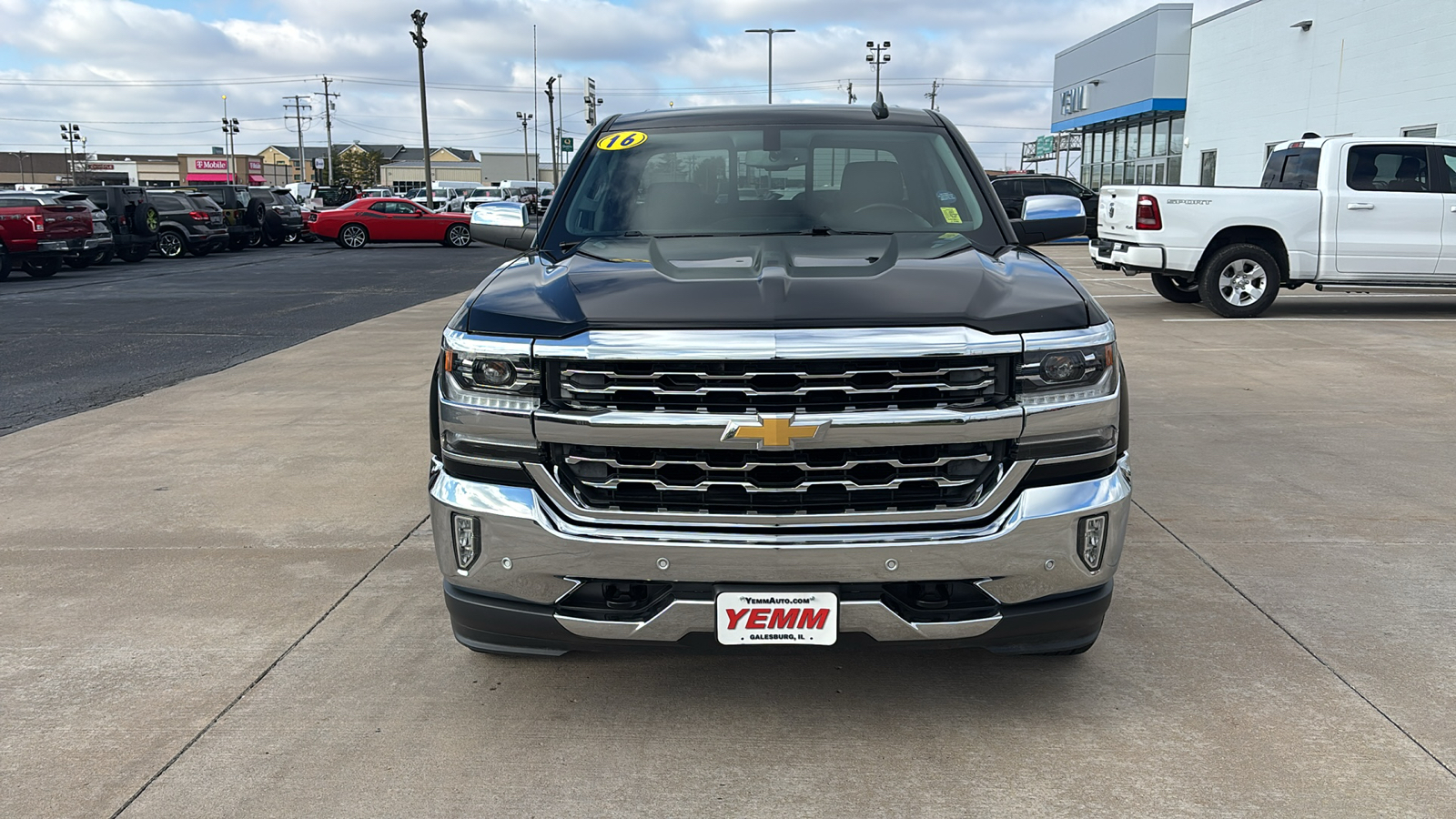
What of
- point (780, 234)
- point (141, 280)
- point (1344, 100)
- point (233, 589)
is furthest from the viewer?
point (1344, 100)

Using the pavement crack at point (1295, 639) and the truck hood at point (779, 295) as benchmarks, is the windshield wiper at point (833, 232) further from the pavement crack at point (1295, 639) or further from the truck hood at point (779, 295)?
the pavement crack at point (1295, 639)

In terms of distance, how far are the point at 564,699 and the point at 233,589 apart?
1.71 metres

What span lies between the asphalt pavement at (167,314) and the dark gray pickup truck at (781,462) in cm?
616

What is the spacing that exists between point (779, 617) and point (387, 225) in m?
34.1

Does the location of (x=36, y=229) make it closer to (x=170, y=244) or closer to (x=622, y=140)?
(x=170, y=244)

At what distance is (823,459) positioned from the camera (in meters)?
3.02

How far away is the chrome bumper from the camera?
2986 millimetres

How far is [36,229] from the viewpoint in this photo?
20.9 metres

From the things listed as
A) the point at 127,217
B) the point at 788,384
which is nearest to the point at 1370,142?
the point at 788,384

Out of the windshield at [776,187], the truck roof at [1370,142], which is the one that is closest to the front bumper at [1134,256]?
the truck roof at [1370,142]

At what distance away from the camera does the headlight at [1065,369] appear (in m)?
3.05

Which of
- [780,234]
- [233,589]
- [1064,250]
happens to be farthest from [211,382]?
[1064,250]

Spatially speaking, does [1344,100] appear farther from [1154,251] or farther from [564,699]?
[564,699]

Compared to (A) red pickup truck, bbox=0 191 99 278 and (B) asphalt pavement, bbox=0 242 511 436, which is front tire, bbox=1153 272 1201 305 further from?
(A) red pickup truck, bbox=0 191 99 278
